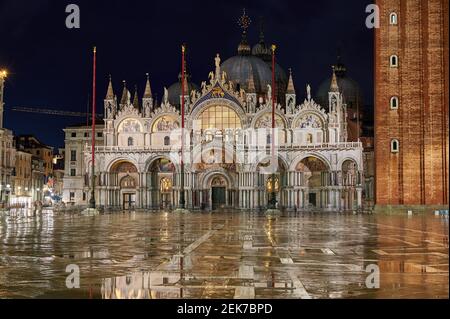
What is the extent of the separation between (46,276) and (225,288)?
3868 millimetres

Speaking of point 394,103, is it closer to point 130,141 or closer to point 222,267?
point 130,141

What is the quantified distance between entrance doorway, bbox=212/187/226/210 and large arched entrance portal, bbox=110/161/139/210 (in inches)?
389

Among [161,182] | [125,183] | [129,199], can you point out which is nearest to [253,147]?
[161,182]

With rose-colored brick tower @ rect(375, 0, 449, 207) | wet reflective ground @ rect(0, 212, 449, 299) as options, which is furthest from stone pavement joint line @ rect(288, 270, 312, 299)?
rose-colored brick tower @ rect(375, 0, 449, 207)

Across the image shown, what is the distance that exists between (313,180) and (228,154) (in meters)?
11.1

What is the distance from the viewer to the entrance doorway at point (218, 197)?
85438 mm

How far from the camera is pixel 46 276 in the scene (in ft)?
42.9

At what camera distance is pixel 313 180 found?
84125 millimetres

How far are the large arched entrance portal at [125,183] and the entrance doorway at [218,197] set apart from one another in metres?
9.87

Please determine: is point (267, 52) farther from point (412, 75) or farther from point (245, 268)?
point (245, 268)

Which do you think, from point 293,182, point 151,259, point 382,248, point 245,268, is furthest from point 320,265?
point 293,182

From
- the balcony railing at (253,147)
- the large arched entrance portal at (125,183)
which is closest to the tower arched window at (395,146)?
the balcony railing at (253,147)

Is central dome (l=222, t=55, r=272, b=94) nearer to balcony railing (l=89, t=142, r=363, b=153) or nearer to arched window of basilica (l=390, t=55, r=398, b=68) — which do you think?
balcony railing (l=89, t=142, r=363, b=153)

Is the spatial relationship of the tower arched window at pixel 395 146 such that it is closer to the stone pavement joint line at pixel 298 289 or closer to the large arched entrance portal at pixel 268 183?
the large arched entrance portal at pixel 268 183
